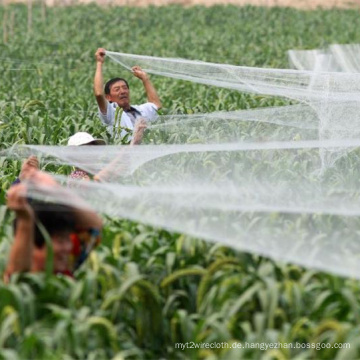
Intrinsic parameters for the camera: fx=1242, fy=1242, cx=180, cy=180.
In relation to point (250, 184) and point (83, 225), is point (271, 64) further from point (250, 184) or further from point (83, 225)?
point (83, 225)

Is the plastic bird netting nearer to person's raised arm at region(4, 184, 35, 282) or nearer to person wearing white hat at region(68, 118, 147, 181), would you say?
person wearing white hat at region(68, 118, 147, 181)

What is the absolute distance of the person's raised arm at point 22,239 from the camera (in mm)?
6188

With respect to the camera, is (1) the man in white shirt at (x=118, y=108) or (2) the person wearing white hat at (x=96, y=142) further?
(1) the man in white shirt at (x=118, y=108)

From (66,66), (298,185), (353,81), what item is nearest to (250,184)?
(298,185)

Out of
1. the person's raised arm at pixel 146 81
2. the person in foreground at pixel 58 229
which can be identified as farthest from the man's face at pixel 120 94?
the person in foreground at pixel 58 229

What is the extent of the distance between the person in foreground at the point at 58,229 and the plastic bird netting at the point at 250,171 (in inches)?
3.8

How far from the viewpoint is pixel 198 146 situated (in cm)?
920

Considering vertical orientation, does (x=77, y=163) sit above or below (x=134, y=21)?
above

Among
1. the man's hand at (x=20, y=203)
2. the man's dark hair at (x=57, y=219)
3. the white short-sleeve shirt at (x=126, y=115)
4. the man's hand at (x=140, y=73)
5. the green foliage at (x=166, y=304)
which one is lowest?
the white short-sleeve shirt at (x=126, y=115)

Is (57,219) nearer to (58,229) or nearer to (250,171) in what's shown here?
(58,229)

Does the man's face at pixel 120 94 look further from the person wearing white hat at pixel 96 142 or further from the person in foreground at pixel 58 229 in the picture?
the person in foreground at pixel 58 229

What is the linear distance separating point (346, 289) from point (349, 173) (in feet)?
13.5

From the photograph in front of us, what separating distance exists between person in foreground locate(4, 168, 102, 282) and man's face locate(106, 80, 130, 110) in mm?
4618

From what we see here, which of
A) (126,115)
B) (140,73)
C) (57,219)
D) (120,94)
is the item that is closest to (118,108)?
(120,94)
